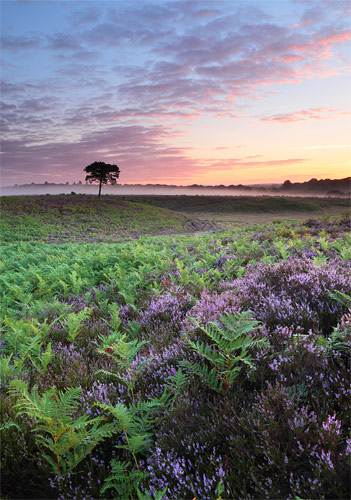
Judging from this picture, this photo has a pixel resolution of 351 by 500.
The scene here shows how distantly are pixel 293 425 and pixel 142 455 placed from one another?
1237mm

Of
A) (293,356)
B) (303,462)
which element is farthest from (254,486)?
(293,356)

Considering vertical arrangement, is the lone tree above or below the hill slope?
above

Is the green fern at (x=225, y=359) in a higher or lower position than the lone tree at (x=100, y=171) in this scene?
lower

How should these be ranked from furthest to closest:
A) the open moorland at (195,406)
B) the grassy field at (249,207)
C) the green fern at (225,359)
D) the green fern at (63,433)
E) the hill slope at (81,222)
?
the grassy field at (249,207), the hill slope at (81,222), the green fern at (225,359), the green fern at (63,433), the open moorland at (195,406)

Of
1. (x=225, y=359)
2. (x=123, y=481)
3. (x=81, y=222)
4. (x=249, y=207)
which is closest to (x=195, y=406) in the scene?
(x=225, y=359)

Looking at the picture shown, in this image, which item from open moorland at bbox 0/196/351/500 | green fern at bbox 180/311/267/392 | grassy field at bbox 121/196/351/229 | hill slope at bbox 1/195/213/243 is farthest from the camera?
grassy field at bbox 121/196/351/229

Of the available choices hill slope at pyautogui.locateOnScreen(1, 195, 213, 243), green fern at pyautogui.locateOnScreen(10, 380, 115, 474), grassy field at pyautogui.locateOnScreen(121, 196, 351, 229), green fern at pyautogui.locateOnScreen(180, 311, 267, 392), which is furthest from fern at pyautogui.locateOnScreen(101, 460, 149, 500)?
grassy field at pyautogui.locateOnScreen(121, 196, 351, 229)

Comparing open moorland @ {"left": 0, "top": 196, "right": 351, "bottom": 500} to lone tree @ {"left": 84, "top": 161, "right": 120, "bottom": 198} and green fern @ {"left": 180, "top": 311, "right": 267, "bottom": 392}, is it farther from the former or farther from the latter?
lone tree @ {"left": 84, "top": 161, "right": 120, "bottom": 198}

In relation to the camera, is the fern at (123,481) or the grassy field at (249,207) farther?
the grassy field at (249,207)

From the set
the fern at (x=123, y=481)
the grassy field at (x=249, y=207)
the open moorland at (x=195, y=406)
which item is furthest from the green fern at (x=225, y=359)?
the grassy field at (x=249, y=207)

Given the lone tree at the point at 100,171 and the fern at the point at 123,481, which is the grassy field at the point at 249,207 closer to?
the lone tree at the point at 100,171

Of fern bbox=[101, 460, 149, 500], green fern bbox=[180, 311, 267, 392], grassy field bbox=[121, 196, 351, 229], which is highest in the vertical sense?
grassy field bbox=[121, 196, 351, 229]

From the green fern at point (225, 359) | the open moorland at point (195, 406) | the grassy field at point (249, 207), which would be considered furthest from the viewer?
the grassy field at point (249, 207)

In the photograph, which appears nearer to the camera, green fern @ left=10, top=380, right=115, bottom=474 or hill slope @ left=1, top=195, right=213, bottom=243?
green fern @ left=10, top=380, right=115, bottom=474
